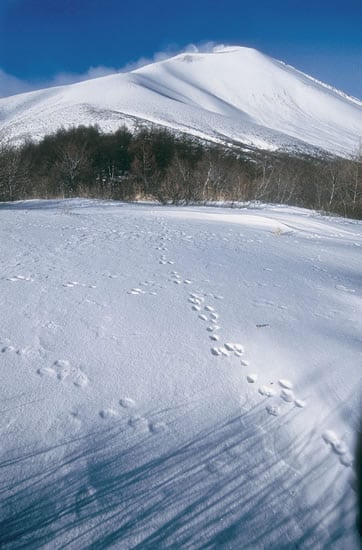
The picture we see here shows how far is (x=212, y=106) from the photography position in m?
78.2

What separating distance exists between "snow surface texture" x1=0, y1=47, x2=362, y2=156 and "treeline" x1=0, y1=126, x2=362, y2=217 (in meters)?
6.95

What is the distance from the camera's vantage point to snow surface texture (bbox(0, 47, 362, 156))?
43.1 m

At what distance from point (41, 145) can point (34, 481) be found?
31.8m

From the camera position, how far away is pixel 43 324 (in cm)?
279

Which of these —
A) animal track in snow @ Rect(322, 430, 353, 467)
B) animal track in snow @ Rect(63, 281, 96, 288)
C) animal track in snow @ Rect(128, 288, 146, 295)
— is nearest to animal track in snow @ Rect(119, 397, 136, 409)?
animal track in snow @ Rect(322, 430, 353, 467)

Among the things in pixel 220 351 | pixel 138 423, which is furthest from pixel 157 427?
pixel 220 351

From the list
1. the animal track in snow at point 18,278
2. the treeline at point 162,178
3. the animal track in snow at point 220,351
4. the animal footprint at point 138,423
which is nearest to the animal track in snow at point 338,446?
the animal track in snow at point 220,351

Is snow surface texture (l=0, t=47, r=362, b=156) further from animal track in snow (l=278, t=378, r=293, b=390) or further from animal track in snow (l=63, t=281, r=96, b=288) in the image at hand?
animal track in snow (l=278, t=378, r=293, b=390)

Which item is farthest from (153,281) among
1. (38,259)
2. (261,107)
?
(261,107)

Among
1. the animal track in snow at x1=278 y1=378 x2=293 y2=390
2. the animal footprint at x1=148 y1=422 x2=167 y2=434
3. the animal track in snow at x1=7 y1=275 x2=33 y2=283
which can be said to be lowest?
the animal footprint at x1=148 y1=422 x2=167 y2=434

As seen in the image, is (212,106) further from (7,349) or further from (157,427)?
(157,427)

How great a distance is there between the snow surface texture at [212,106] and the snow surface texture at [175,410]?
88.9ft

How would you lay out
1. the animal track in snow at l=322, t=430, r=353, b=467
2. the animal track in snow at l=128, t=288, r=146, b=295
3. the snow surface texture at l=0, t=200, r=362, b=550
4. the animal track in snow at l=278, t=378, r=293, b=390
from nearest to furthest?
the snow surface texture at l=0, t=200, r=362, b=550
the animal track in snow at l=322, t=430, r=353, b=467
the animal track in snow at l=278, t=378, r=293, b=390
the animal track in snow at l=128, t=288, r=146, b=295

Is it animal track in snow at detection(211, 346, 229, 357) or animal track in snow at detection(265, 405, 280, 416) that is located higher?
animal track in snow at detection(211, 346, 229, 357)
